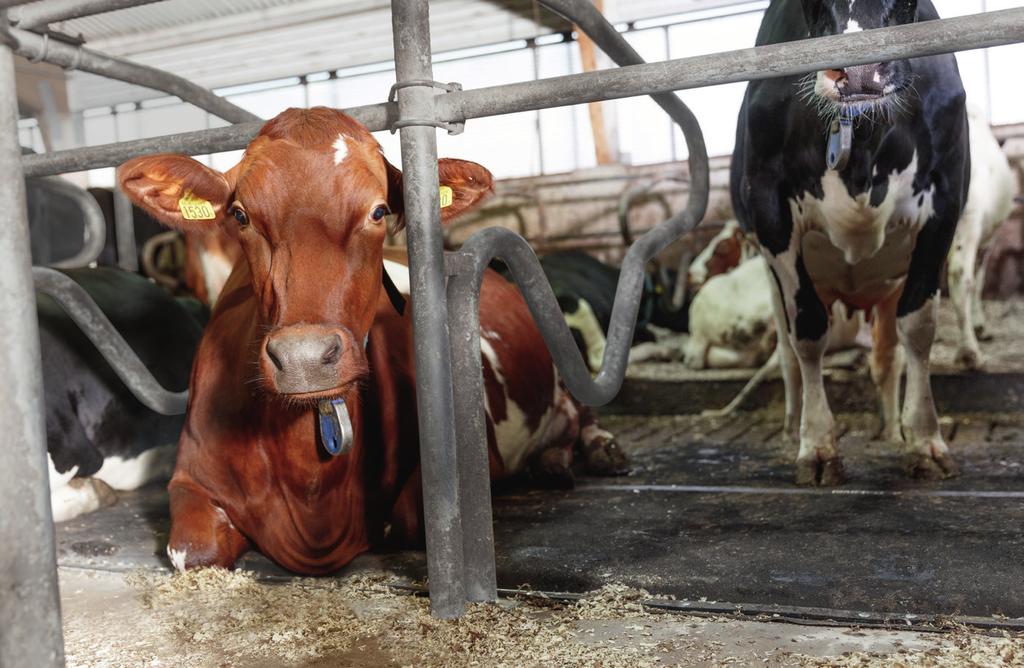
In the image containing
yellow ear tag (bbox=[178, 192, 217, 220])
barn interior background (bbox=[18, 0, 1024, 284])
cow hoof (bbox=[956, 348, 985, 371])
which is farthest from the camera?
barn interior background (bbox=[18, 0, 1024, 284])

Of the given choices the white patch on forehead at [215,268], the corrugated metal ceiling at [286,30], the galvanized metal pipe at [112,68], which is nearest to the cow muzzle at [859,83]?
the galvanized metal pipe at [112,68]

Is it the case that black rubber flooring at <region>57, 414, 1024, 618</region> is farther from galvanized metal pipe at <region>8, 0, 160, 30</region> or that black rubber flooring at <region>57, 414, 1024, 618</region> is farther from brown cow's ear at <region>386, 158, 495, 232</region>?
galvanized metal pipe at <region>8, 0, 160, 30</region>

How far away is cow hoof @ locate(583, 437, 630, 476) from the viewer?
12.8 feet

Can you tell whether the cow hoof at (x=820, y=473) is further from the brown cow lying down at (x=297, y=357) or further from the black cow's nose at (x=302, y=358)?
the black cow's nose at (x=302, y=358)

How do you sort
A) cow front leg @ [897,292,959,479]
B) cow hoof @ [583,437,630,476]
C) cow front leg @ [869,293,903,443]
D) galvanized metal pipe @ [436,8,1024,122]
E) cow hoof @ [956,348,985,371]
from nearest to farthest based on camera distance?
galvanized metal pipe @ [436,8,1024,122] < cow front leg @ [897,292,959,479] < cow hoof @ [583,437,630,476] < cow front leg @ [869,293,903,443] < cow hoof @ [956,348,985,371]

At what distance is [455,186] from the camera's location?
248 cm

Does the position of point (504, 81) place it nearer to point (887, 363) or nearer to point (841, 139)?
point (887, 363)

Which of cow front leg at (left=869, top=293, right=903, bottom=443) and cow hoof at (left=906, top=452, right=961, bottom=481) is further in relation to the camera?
cow front leg at (left=869, top=293, right=903, bottom=443)

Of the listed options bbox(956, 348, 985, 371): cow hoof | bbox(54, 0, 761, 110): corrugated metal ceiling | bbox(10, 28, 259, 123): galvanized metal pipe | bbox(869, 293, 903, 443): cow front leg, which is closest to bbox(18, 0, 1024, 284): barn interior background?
bbox(54, 0, 761, 110): corrugated metal ceiling

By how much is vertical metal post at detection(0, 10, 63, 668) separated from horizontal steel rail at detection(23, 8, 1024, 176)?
3.16ft

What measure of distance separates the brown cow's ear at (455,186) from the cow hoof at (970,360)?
3707mm

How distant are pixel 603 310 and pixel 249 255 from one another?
527cm

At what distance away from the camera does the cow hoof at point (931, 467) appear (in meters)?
3.37

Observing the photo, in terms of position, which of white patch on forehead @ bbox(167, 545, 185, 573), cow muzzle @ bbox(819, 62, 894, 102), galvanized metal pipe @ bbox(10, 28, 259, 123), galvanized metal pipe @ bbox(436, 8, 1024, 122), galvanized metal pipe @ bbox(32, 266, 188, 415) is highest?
galvanized metal pipe @ bbox(10, 28, 259, 123)
